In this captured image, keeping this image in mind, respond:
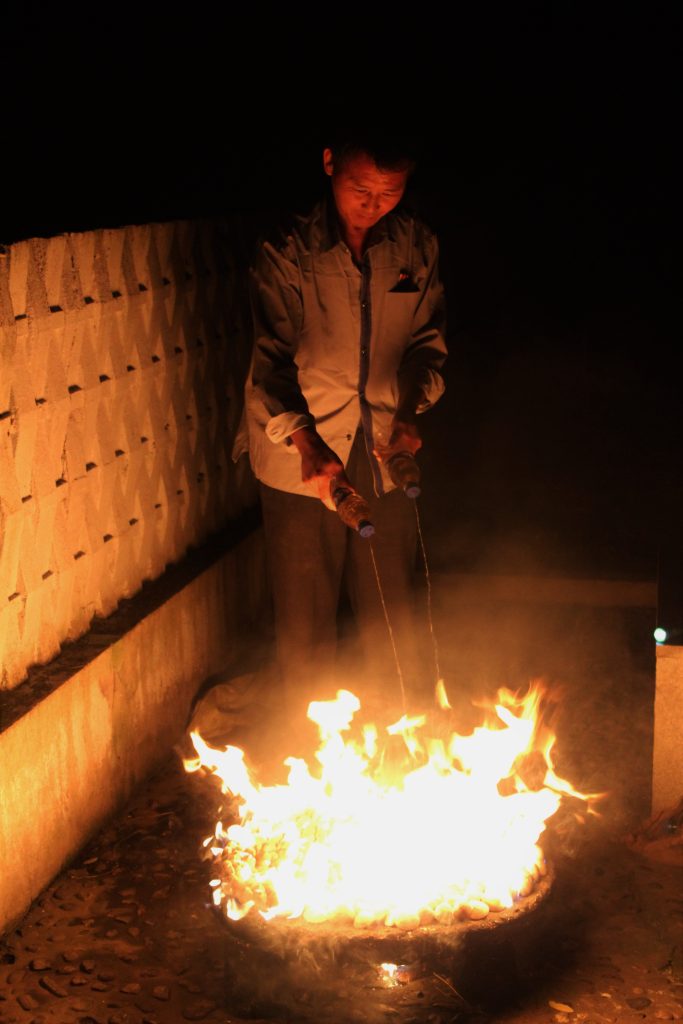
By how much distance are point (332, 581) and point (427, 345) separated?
1.20m

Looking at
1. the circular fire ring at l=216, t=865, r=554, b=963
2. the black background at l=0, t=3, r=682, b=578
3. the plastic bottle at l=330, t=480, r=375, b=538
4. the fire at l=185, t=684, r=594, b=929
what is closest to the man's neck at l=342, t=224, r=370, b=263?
the black background at l=0, t=3, r=682, b=578

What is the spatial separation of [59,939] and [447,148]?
565 inches

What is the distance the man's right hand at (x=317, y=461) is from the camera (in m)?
4.86

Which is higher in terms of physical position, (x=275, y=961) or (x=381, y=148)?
(x=381, y=148)

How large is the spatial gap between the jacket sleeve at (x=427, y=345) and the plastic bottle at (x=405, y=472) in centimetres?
30

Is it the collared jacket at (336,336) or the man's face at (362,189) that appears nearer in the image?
the man's face at (362,189)

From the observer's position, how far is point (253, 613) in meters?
7.68

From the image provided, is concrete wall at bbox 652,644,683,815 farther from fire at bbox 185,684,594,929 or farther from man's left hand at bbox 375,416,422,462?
man's left hand at bbox 375,416,422,462

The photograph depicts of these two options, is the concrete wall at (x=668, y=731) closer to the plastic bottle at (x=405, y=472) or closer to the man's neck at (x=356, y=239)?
the plastic bottle at (x=405, y=472)

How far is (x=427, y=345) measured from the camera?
5.42m

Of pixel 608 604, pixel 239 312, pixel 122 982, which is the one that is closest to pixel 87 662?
pixel 122 982

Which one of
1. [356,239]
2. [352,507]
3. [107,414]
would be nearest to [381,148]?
[356,239]

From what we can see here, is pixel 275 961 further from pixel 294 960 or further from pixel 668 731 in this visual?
pixel 668 731

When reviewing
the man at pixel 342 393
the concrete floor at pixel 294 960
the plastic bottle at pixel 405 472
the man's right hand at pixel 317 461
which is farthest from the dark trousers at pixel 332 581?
the concrete floor at pixel 294 960
